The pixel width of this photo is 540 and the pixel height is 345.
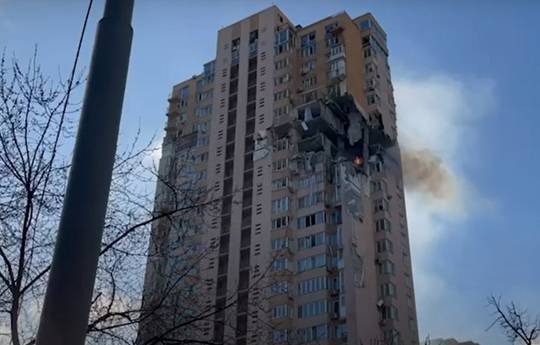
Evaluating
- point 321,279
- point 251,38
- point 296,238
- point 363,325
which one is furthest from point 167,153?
point 363,325

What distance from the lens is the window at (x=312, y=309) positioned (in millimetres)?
42656

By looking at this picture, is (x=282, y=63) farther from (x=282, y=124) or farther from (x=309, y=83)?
(x=282, y=124)

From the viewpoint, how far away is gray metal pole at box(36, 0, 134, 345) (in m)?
3.16

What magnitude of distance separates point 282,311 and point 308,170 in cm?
1117

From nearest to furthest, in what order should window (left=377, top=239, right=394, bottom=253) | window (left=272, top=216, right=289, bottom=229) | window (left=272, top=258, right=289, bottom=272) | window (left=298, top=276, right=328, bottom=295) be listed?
window (left=298, top=276, right=328, bottom=295)
window (left=272, top=258, right=289, bottom=272)
window (left=272, top=216, right=289, bottom=229)
window (left=377, top=239, right=394, bottom=253)

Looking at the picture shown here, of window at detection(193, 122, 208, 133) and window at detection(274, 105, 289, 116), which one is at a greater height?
window at detection(193, 122, 208, 133)

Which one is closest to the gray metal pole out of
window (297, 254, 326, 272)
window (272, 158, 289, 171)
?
window (297, 254, 326, 272)

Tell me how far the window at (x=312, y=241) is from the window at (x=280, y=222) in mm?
1548

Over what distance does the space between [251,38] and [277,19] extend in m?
2.97

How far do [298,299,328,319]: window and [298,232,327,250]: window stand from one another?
4208mm

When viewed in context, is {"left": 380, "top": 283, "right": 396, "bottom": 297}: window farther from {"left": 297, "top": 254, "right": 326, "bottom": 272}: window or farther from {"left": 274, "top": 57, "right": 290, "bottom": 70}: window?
{"left": 274, "top": 57, "right": 290, "bottom": 70}: window

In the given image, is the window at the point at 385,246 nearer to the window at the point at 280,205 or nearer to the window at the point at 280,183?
the window at the point at 280,205

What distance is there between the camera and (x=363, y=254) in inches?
1794

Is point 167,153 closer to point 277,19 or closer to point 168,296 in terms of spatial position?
point 277,19
